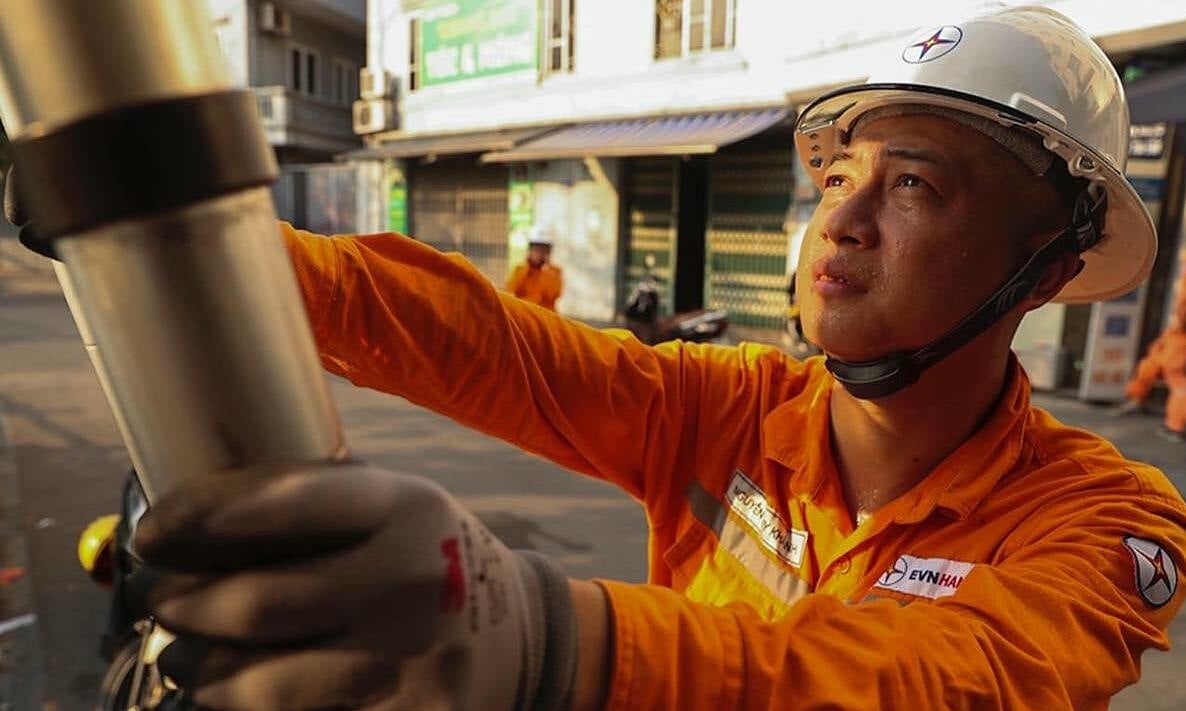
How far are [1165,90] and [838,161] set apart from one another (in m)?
7.31

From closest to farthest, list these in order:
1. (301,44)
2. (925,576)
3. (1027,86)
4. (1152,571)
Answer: (1152,571) → (925,576) → (1027,86) → (301,44)

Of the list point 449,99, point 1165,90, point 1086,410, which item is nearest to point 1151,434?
point 1086,410

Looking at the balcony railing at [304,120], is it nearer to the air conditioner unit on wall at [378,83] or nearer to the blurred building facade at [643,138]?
the air conditioner unit on wall at [378,83]

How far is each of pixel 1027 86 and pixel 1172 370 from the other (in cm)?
688

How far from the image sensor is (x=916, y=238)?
4.54 feet

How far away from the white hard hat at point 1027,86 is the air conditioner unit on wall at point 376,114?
17276 millimetres

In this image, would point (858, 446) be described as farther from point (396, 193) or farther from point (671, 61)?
point (396, 193)

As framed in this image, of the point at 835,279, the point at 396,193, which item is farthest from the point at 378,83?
the point at 835,279

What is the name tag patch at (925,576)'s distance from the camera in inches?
46.9

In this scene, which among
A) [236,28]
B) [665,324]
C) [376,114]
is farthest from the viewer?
[236,28]

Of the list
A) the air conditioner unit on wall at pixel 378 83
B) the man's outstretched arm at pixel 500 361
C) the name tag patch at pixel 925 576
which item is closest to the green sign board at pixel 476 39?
the air conditioner unit on wall at pixel 378 83

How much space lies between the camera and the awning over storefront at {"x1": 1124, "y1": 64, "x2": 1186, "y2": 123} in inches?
275

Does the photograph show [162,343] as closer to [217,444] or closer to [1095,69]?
[217,444]

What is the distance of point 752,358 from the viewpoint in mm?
1767
